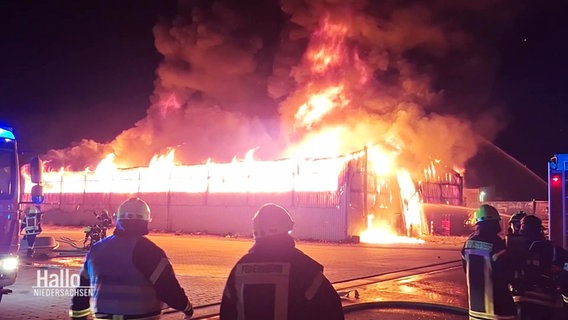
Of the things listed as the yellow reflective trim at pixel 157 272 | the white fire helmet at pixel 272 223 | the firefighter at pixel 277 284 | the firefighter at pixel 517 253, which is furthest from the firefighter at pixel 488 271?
the yellow reflective trim at pixel 157 272

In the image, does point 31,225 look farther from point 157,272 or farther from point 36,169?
point 157,272

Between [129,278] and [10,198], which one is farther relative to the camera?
[10,198]

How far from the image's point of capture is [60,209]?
36281 mm

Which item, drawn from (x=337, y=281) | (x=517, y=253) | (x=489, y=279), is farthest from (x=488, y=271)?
(x=337, y=281)

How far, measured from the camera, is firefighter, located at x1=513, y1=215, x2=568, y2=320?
4973 mm

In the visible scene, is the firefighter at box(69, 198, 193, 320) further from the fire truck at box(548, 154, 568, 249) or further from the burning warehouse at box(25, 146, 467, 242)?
the burning warehouse at box(25, 146, 467, 242)

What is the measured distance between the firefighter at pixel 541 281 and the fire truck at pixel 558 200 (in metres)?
2.89

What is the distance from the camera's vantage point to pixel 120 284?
343 centimetres

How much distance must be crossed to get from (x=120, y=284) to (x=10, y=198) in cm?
479

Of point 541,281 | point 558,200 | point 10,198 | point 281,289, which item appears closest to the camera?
point 281,289

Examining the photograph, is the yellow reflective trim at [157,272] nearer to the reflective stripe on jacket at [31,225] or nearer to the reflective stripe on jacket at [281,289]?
the reflective stripe on jacket at [281,289]

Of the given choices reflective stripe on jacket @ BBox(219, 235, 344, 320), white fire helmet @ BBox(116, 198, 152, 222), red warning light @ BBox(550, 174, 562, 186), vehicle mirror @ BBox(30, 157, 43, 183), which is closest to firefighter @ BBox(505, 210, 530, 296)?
red warning light @ BBox(550, 174, 562, 186)

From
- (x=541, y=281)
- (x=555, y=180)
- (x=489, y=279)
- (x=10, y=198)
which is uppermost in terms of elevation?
(x=555, y=180)

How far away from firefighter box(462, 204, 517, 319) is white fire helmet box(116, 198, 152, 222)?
2.78 metres
